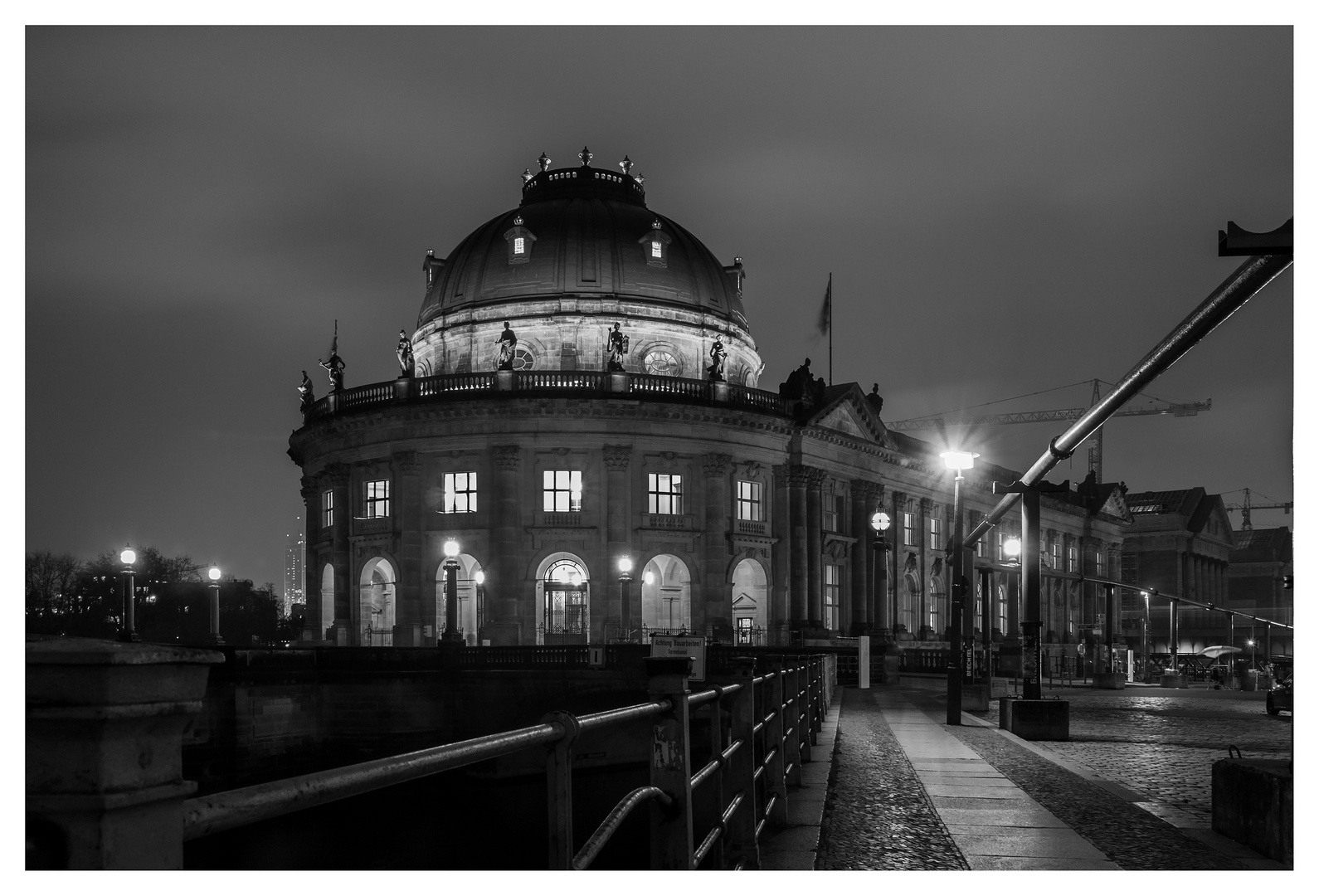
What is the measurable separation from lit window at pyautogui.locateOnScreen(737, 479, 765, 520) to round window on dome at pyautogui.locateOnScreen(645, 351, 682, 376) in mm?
7588

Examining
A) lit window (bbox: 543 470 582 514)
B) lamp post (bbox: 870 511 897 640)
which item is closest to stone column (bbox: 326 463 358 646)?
lit window (bbox: 543 470 582 514)

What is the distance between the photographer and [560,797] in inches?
215

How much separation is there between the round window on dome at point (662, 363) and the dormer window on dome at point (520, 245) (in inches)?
321

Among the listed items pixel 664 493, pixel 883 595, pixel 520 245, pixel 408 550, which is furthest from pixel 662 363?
pixel 408 550

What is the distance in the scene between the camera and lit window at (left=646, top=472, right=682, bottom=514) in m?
64.0

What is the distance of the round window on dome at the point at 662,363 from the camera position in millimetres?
71188

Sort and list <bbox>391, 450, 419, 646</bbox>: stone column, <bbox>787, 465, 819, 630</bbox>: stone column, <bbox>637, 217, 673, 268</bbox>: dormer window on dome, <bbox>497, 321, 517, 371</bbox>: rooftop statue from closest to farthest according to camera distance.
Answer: <bbox>391, 450, 419, 646</bbox>: stone column → <bbox>497, 321, 517, 371</bbox>: rooftop statue → <bbox>787, 465, 819, 630</bbox>: stone column → <bbox>637, 217, 673, 268</bbox>: dormer window on dome

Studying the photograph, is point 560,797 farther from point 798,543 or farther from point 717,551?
point 798,543

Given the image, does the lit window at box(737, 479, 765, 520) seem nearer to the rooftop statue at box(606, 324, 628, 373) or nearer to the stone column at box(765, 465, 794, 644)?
the stone column at box(765, 465, 794, 644)

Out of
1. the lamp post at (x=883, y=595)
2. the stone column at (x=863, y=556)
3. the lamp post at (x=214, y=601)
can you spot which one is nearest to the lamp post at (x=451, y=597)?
the lamp post at (x=214, y=601)

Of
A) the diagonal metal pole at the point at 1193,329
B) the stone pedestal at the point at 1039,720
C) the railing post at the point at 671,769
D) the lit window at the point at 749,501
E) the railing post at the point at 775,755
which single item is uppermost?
the diagonal metal pole at the point at 1193,329

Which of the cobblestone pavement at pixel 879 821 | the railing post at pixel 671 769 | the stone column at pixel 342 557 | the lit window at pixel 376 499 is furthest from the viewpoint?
the stone column at pixel 342 557

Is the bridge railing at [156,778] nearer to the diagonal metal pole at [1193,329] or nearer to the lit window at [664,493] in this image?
the diagonal metal pole at [1193,329]

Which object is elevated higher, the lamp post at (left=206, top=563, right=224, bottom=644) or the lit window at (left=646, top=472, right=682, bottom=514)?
the lit window at (left=646, top=472, right=682, bottom=514)
